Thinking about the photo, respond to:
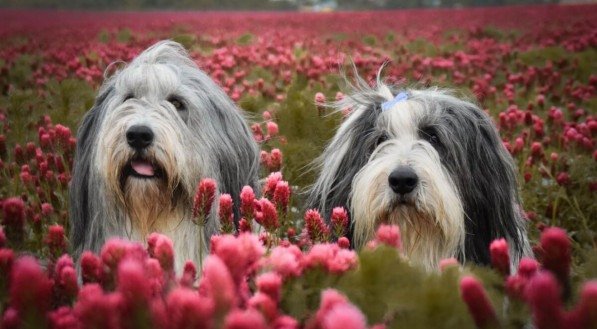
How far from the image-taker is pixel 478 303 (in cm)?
128

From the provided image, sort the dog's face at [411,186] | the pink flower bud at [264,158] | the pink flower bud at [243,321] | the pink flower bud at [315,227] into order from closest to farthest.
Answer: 1. the pink flower bud at [243,321]
2. the pink flower bud at [315,227]
3. the dog's face at [411,186]
4. the pink flower bud at [264,158]

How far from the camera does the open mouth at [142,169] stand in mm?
3367

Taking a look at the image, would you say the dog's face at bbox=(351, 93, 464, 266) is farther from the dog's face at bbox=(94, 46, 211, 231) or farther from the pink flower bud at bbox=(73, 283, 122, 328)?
the pink flower bud at bbox=(73, 283, 122, 328)

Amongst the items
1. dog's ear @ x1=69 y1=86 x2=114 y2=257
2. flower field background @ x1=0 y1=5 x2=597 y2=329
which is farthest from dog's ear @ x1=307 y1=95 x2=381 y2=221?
dog's ear @ x1=69 y1=86 x2=114 y2=257

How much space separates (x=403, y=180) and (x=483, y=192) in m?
0.61

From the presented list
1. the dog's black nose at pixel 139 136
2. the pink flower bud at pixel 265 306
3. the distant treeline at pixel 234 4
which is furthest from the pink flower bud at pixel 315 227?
the distant treeline at pixel 234 4

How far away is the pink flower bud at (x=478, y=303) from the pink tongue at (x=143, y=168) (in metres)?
2.35

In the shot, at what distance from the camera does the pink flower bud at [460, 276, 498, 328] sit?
4.19ft

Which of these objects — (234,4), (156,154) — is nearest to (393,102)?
(156,154)

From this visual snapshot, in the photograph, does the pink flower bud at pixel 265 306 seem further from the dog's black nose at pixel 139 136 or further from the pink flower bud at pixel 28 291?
the dog's black nose at pixel 139 136

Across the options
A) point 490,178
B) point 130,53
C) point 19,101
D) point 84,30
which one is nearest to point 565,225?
point 490,178

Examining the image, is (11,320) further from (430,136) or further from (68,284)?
(430,136)

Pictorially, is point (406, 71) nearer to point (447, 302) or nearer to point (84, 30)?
point (84, 30)

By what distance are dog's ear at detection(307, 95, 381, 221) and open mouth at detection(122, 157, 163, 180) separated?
2.77ft
